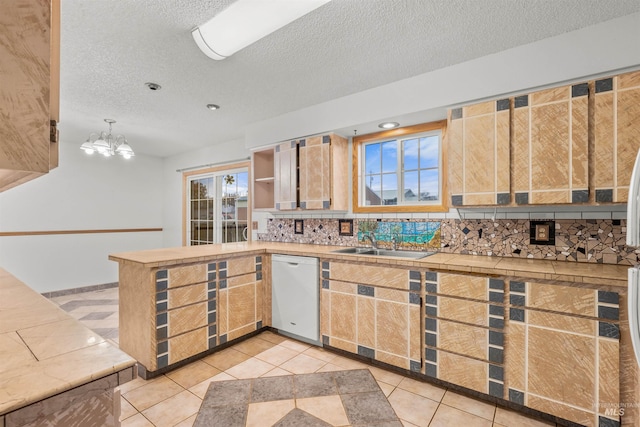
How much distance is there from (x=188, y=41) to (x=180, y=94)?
3.20 feet

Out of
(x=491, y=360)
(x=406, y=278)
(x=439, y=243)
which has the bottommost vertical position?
(x=491, y=360)

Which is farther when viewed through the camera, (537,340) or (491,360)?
(491,360)

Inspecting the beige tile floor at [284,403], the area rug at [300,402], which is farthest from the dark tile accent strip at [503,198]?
the area rug at [300,402]

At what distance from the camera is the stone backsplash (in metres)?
2.05

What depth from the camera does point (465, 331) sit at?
2.05m

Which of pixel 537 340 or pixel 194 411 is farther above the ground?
pixel 537 340

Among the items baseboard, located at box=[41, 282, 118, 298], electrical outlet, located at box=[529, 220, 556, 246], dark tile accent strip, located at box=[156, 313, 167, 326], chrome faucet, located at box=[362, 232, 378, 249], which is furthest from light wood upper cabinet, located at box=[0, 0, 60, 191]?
baseboard, located at box=[41, 282, 118, 298]

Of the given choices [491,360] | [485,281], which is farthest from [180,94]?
[491,360]

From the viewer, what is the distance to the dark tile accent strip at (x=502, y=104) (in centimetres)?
216

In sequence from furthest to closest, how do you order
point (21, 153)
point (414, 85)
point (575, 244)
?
1. point (414, 85)
2. point (575, 244)
3. point (21, 153)

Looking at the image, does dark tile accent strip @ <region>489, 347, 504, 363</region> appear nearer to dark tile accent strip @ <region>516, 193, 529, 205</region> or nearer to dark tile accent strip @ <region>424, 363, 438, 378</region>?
dark tile accent strip @ <region>424, 363, 438, 378</region>

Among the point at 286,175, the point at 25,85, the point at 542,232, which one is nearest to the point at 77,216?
the point at 286,175

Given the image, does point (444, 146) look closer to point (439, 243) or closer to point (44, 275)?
point (439, 243)

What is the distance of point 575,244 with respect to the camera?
216 cm
